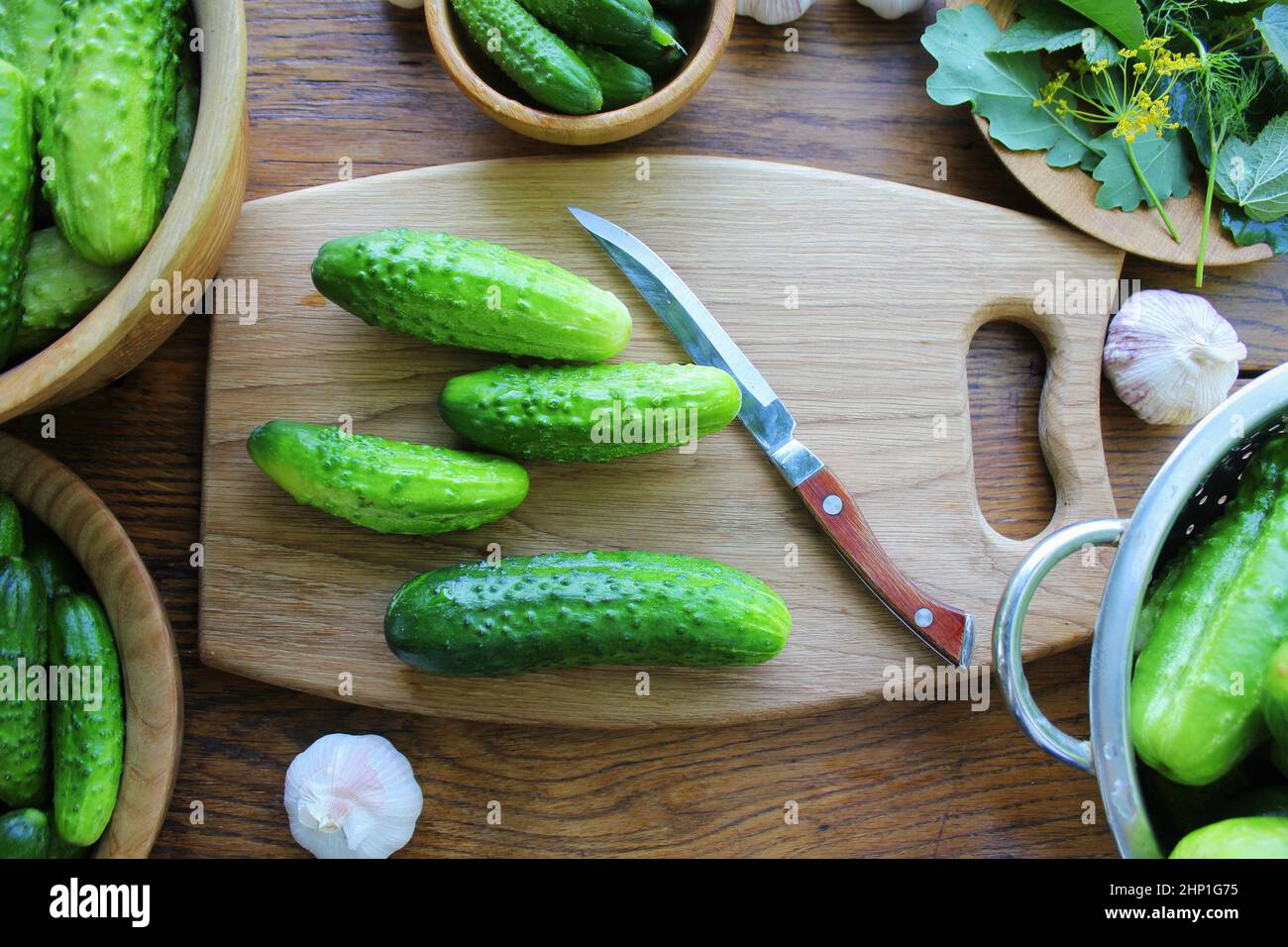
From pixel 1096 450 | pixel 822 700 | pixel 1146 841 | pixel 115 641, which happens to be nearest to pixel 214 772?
pixel 115 641

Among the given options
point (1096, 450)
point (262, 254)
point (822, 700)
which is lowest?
point (822, 700)

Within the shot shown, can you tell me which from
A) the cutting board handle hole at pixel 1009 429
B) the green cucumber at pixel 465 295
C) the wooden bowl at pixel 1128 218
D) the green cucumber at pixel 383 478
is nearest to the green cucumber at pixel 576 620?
the green cucumber at pixel 383 478

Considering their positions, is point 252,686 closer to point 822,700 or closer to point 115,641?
point 115,641

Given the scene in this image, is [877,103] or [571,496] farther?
[877,103]

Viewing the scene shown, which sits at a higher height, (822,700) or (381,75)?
(381,75)

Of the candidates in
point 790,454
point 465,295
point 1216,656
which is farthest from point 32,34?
point 1216,656

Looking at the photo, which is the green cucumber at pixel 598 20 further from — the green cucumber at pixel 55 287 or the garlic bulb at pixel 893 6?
the green cucumber at pixel 55 287

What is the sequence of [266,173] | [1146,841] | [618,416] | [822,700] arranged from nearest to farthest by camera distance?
1. [1146,841]
2. [618,416]
3. [822,700]
4. [266,173]
